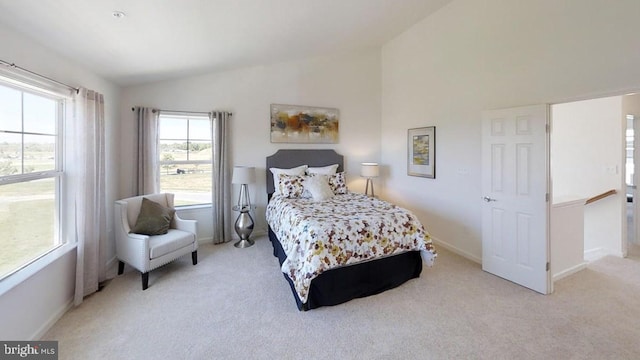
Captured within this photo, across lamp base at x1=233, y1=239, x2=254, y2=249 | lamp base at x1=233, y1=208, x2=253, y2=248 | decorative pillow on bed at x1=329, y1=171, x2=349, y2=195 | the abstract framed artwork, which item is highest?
the abstract framed artwork

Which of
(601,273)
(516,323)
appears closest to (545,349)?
(516,323)

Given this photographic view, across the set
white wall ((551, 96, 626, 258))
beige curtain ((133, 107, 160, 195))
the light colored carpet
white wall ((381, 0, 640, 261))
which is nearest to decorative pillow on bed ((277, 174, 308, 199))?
the light colored carpet

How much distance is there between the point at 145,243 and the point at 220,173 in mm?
1652

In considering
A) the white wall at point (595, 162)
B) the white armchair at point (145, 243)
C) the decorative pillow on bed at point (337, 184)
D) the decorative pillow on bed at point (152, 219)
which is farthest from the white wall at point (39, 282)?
the white wall at point (595, 162)

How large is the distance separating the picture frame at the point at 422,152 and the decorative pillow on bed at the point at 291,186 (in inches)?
76.3

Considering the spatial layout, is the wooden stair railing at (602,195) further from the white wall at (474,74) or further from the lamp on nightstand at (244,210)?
the lamp on nightstand at (244,210)

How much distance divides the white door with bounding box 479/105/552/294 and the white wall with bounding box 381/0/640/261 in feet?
0.82

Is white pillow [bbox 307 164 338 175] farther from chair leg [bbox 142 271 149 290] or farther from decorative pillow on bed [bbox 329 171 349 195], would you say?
chair leg [bbox 142 271 149 290]

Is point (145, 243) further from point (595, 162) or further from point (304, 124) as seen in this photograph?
point (595, 162)

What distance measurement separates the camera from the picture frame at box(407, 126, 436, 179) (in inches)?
168

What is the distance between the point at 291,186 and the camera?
13.8ft

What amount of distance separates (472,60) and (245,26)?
9.53 feet

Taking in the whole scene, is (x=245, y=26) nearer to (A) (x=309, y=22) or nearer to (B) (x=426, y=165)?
(A) (x=309, y=22)

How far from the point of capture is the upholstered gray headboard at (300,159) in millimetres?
4684
